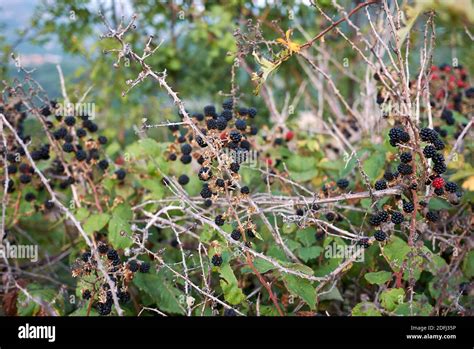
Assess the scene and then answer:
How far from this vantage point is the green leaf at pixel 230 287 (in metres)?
2.53

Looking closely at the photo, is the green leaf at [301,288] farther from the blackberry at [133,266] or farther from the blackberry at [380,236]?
the blackberry at [133,266]

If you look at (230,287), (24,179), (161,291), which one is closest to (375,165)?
(230,287)

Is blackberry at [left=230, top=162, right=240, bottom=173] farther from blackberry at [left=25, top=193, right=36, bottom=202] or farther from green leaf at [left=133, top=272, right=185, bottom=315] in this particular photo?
blackberry at [left=25, top=193, right=36, bottom=202]

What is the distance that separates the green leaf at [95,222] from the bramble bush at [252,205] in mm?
12

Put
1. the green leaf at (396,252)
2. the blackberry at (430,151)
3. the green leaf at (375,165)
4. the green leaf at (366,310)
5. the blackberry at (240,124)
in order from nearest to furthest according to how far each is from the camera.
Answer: the blackberry at (430,151) < the green leaf at (366,310) < the green leaf at (396,252) < the blackberry at (240,124) < the green leaf at (375,165)

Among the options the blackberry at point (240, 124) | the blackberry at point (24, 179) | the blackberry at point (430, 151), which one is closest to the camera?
the blackberry at point (430, 151)

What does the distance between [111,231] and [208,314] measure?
0.59 m

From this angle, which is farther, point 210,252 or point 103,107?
point 103,107

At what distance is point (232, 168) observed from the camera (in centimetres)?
249

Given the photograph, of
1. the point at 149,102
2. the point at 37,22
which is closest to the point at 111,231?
the point at 149,102

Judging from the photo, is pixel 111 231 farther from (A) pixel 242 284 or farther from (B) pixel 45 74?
(B) pixel 45 74

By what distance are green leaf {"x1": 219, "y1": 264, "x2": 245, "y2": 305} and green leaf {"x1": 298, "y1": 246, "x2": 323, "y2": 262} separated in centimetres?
40

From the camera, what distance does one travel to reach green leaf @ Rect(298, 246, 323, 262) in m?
2.82

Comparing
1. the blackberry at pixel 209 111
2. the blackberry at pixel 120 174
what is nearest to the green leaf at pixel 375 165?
the blackberry at pixel 209 111
